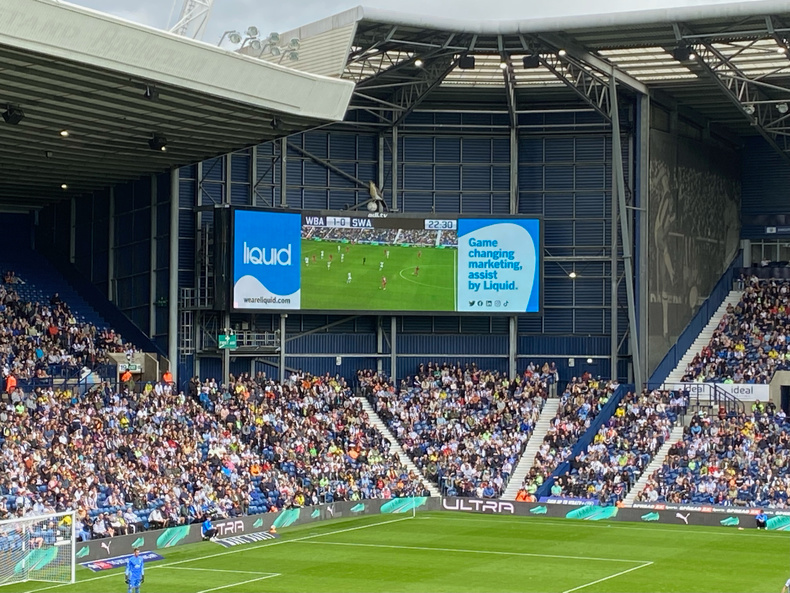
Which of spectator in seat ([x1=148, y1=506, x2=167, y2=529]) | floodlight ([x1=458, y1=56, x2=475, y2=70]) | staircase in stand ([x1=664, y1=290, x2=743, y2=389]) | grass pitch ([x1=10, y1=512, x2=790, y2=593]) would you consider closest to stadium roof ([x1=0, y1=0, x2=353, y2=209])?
floodlight ([x1=458, y1=56, x2=475, y2=70])

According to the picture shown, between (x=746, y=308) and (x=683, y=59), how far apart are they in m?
16.0

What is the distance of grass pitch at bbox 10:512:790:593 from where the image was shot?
116 feet

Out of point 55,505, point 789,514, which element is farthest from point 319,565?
point 789,514

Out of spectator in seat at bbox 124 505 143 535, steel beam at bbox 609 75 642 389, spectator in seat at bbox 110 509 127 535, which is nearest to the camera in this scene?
spectator in seat at bbox 110 509 127 535

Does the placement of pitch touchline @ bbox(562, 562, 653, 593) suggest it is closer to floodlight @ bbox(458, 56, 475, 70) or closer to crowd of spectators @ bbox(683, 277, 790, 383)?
crowd of spectators @ bbox(683, 277, 790, 383)


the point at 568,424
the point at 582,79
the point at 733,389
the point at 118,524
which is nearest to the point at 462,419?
the point at 568,424

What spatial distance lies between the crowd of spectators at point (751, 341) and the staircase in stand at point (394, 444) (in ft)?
42.0

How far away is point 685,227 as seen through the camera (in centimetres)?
6178

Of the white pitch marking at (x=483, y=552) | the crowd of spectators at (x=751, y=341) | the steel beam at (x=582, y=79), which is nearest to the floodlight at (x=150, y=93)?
the white pitch marking at (x=483, y=552)

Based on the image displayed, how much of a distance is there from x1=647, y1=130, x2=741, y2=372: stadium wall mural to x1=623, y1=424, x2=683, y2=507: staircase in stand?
204 inches

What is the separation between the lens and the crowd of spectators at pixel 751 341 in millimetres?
57031

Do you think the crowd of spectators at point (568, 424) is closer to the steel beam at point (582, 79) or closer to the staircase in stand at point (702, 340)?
the staircase in stand at point (702, 340)

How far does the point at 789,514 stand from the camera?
152 ft

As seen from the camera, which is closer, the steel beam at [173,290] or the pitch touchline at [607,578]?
the pitch touchline at [607,578]
